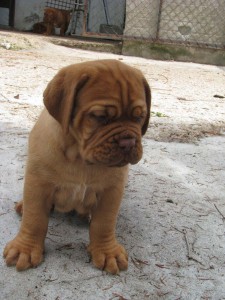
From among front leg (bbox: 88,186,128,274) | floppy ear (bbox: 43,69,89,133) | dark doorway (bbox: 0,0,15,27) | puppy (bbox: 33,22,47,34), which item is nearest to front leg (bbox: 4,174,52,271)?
front leg (bbox: 88,186,128,274)

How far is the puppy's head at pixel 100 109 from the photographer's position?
215 cm

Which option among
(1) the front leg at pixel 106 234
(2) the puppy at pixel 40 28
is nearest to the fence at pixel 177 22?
(2) the puppy at pixel 40 28

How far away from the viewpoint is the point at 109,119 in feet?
7.11

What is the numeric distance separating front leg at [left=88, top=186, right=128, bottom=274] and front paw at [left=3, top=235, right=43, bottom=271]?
32 centimetres

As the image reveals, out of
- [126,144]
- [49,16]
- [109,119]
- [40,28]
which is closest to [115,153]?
[126,144]

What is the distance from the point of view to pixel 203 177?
3.95 metres

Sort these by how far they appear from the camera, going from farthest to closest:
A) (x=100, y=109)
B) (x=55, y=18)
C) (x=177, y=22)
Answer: (x=55, y=18) < (x=177, y=22) < (x=100, y=109)

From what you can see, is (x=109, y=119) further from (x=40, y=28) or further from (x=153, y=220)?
(x=40, y=28)

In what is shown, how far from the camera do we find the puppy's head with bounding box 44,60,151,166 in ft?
7.05

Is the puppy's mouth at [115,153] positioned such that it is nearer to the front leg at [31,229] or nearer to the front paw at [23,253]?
the front leg at [31,229]

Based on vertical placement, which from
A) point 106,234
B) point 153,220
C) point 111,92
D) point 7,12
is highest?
point 7,12

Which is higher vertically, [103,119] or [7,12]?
[7,12]

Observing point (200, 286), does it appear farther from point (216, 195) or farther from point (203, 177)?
point (203, 177)

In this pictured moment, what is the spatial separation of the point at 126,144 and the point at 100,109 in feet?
0.71
